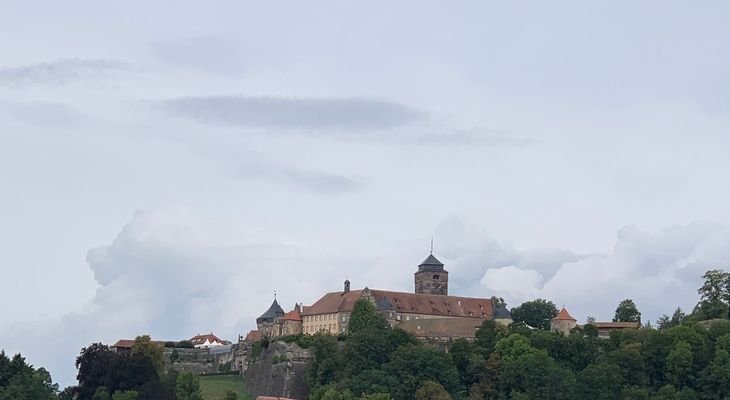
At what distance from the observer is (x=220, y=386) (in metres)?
115

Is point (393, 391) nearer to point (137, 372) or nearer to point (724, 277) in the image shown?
point (137, 372)

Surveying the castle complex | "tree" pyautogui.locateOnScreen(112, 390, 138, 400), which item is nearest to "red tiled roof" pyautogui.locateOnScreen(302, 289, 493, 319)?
the castle complex

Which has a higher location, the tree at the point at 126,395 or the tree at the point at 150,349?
the tree at the point at 150,349

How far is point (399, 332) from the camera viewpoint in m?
110

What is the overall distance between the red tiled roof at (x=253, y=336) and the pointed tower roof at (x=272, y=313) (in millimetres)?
1358

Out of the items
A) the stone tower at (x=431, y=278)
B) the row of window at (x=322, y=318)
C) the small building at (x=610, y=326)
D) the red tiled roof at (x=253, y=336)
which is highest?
the stone tower at (x=431, y=278)

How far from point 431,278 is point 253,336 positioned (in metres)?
15.1

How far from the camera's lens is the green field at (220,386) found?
111m

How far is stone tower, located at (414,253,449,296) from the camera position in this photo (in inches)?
5128

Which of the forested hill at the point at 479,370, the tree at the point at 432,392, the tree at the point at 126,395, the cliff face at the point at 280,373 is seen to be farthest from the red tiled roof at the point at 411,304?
the tree at the point at 126,395

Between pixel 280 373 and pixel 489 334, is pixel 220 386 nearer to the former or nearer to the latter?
pixel 280 373

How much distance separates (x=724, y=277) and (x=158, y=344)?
136ft

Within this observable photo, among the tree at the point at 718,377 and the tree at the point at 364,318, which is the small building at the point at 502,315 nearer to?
the tree at the point at 364,318

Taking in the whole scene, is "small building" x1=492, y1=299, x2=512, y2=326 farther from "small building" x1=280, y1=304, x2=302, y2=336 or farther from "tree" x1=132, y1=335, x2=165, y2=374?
"tree" x1=132, y1=335, x2=165, y2=374
